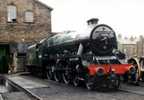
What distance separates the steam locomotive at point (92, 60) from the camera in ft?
46.4

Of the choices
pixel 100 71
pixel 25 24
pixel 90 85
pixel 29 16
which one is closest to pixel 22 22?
pixel 25 24

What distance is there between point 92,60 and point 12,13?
21737 millimetres

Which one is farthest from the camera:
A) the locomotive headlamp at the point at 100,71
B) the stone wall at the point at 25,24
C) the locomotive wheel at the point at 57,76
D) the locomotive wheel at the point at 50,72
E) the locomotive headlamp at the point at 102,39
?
the stone wall at the point at 25,24

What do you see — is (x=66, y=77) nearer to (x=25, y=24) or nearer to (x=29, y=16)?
(x=25, y=24)

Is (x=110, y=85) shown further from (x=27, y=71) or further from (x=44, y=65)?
(x=27, y=71)

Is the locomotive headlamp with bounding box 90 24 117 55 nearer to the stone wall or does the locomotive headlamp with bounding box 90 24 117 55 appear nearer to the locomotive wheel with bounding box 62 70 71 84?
the locomotive wheel with bounding box 62 70 71 84

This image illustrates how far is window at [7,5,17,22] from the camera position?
34.7m

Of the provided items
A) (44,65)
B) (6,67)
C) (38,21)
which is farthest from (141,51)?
(44,65)

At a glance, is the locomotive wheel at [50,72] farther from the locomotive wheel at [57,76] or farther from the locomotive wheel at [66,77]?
the locomotive wheel at [66,77]

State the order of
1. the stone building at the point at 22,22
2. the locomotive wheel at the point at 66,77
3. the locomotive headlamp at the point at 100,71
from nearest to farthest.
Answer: the locomotive headlamp at the point at 100,71
the locomotive wheel at the point at 66,77
the stone building at the point at 22,22

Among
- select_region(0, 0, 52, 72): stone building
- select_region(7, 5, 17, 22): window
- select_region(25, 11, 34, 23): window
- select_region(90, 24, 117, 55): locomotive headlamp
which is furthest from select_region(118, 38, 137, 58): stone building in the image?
select_region(7, 5, 17, 22): window

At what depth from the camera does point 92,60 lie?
47.9 feet

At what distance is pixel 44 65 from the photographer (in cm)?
2186

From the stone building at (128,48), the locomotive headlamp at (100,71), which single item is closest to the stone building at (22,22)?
the stone building at (128,48)
